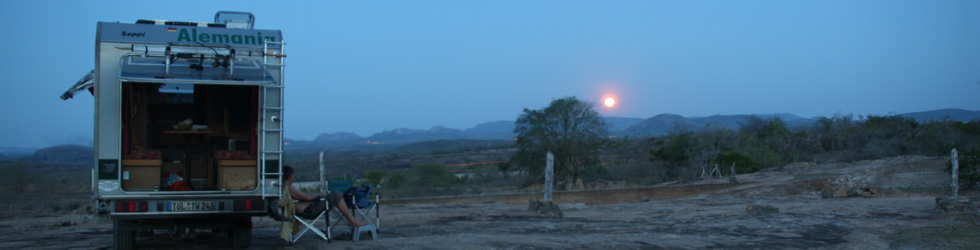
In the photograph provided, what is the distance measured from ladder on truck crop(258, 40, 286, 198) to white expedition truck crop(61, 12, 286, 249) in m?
0.01

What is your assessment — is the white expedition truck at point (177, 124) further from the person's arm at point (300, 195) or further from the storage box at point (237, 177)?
the person's arm at point (300, 195)

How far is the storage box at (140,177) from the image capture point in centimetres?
758

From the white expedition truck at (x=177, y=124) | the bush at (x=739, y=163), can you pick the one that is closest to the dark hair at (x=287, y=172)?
the white expedition truck at (x=177, y=124)

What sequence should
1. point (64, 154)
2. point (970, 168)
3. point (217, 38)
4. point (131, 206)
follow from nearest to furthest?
point (131, 206) < point (217, 38) < point (970, 168) < point (64, 154)

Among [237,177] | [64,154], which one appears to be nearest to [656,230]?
[237,177]

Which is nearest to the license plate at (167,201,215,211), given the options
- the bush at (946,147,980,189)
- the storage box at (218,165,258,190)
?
the storage box at (218,165,258,190)

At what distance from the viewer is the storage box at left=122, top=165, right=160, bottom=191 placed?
758 centimetres

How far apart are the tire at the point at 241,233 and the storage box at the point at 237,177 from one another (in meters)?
0.51

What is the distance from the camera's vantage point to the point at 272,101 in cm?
763

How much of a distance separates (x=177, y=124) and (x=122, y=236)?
59.0 inches

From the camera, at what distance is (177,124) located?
865 centimetres

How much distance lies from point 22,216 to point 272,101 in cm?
1341

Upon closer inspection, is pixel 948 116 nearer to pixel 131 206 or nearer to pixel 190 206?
pixel 190 206

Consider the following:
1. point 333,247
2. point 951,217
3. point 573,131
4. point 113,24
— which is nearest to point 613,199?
point 573,131
